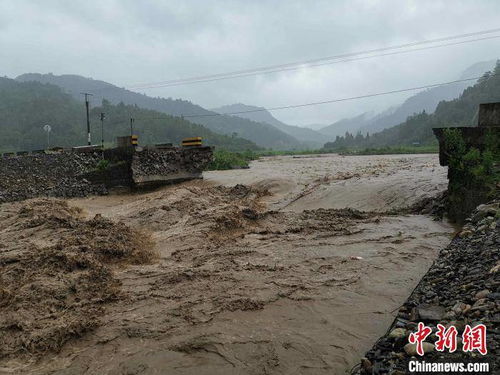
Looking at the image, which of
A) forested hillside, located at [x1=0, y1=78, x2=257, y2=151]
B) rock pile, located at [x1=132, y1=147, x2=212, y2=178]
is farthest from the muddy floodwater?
forested hillside, located at [x1=0, y1=78, x2=257, y2=151]

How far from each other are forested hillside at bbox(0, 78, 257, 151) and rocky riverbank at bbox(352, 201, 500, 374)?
3013 inches

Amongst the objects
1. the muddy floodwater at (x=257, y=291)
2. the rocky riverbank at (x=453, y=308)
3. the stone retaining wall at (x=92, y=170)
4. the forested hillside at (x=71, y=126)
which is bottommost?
the muddy floodwater at (x=257, y=291)

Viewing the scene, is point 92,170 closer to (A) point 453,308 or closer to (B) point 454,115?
(A) point 453,308

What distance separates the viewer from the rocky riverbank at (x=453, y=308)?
324 cm

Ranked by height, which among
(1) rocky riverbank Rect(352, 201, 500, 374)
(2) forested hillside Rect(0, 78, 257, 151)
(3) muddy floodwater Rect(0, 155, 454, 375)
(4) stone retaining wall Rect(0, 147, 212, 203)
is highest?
(2) forested hillside Rect(0, 78, 257, 151)

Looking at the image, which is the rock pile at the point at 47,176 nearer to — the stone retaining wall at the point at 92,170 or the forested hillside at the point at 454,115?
the stone retaining wall at the point at 92,170

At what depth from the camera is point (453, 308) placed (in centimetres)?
396

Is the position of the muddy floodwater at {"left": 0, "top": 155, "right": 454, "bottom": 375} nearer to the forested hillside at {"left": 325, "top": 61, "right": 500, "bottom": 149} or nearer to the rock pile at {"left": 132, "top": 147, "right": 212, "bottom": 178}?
the rock pile at {"left": 132, "top": 147, "right": 212, "bottom": 178}

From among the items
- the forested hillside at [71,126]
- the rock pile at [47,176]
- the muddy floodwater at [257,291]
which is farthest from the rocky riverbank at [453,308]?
the forested hillside at [71,126]

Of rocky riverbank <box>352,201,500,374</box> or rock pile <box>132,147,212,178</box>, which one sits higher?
rock pile <box>132,147,212,178</box>

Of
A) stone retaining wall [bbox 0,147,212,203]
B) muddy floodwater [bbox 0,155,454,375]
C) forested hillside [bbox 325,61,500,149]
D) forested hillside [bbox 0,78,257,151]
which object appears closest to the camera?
muddy floodwater [bbox 0,155,454,375]

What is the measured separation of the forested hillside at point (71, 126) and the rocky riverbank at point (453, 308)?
7654 centimetres

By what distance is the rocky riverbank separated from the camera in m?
3.24

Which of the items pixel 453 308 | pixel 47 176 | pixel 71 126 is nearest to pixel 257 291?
pixel 453 308
